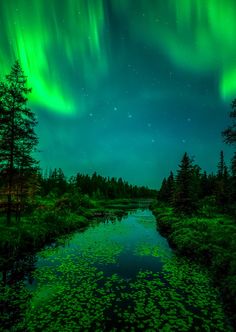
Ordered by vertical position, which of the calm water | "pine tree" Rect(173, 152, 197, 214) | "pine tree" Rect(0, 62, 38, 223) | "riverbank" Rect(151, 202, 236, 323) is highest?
"pine tree" Rect(0, 62, 38, 223)

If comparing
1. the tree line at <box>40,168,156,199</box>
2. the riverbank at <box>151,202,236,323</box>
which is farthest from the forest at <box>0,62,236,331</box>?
the tree line at <box>40,168,156,199</box>

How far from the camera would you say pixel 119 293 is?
10922 millimetres

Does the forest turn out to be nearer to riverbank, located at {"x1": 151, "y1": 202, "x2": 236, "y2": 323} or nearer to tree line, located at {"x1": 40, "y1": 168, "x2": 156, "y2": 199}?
riverbank, located at {"x1": 151, "y1": 202, "x2": 236, "y2": 323}

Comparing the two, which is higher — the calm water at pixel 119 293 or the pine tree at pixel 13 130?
the pine tree at pixel 13 130

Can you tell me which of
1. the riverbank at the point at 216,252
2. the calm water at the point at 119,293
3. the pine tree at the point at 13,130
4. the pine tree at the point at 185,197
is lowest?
the calm water at the point at 119,293

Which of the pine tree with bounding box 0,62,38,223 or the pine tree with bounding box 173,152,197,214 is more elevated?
the pine tree with bounding box 0,62,38,223

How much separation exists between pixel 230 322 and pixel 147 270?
6.54 meters

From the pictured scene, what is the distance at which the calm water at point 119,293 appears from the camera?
828 centimetres

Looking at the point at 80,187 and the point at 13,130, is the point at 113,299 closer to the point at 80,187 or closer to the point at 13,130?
the point at 13,130

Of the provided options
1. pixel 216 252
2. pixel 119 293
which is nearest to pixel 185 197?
pixel 216 252

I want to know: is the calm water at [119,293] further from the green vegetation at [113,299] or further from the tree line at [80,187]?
the tree line at [80,187]

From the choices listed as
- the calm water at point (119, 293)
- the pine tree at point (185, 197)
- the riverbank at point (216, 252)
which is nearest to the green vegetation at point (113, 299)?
the calm water at point (119, 293)

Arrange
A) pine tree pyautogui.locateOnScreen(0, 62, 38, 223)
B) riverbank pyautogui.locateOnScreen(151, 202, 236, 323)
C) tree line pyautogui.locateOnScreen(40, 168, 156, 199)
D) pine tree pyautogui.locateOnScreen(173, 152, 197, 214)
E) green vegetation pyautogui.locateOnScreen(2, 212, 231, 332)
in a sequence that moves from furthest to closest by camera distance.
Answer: tree line pyautogui.locateOnScreen(40, 168, 156, 199) < pine tree pyautogui.locateOnScreen(173, 152, 197, 214) < pine tree pyautogui.locateOnScreen(0, 62, 38, 223) < riverbank pyautogui.locateOnScreen(151, 202, 236, 323) < green vegetation pyautogui.locateOnScreen(2, 212, 231, 332)

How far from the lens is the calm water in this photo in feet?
27.2
